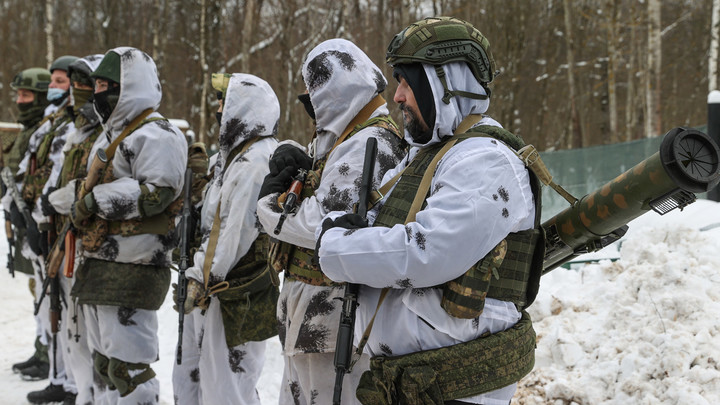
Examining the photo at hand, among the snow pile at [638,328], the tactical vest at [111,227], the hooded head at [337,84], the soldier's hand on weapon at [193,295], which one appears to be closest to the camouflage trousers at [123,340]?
the tactical vest at [111,227]

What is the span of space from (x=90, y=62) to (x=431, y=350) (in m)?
4.14

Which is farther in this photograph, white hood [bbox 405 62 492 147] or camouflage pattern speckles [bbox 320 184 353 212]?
camouflage pattern speckles [bbox 320 184 353 212]

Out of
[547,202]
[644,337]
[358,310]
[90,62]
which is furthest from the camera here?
[547,202]

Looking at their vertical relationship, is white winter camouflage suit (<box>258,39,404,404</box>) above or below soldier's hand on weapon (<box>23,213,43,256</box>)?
above

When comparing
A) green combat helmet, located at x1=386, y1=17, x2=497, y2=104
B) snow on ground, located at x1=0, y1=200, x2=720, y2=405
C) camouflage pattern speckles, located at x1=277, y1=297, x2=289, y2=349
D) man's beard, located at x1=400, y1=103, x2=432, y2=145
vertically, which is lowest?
snow on ground, located at x1=0, y1=200, x2=720, y2=405

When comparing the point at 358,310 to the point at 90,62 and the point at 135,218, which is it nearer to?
the point at 135,218

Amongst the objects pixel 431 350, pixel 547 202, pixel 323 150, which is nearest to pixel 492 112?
pixel 547 202

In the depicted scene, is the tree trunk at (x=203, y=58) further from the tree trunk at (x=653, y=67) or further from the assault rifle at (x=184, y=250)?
the assault rifle at (x=184, y=250)

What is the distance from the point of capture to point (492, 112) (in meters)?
18.2

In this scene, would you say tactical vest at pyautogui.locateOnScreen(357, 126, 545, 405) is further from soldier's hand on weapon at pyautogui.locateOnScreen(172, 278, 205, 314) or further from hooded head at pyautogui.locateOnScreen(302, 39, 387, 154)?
soldier's hand on weapon at pyautogui.locateOnScreen(172, 278, 205, 314)

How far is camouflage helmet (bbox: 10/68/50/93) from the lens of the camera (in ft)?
22.8

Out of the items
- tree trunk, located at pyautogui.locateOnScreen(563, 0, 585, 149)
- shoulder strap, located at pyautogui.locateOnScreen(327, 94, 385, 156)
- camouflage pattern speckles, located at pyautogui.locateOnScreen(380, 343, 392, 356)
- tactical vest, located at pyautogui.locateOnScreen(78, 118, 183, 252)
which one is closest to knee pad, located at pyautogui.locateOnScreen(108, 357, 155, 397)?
tactical vest, located at pyautogui.locateOnScreen(78, 118, 183, 252)

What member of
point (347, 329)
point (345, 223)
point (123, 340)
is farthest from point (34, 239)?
point (345, 223)

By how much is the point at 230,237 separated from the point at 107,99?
4.98 feet
